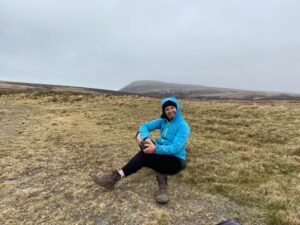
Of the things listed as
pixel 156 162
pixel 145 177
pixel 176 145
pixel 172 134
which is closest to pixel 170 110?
pixel 172 134

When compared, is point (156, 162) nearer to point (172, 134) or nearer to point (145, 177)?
point (172, 134)

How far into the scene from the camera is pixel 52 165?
42.0 ft

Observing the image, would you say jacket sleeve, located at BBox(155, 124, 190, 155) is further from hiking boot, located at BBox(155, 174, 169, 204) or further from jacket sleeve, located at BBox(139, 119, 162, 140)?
hiking boot, located at BBox(155, 174, 169, 204)

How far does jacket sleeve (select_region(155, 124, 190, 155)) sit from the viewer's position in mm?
8570

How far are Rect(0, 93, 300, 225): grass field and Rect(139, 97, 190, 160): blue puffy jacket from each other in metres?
1.55

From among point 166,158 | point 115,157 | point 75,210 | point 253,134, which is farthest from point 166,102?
point 253,134

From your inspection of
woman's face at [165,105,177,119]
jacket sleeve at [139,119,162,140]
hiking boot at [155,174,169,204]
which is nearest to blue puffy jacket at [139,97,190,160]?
jacket sleeve at [139,119,162,140]

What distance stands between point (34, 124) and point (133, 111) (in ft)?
26.8

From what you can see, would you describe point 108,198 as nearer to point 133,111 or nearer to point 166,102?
point 166,102

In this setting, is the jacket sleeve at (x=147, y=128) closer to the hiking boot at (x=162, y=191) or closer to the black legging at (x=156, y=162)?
the black legging at (x=156, y=162)

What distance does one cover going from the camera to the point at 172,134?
9117mm

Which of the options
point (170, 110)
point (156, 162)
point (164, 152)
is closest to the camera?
point (164, 152)

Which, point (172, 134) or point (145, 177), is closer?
point (172, 134)

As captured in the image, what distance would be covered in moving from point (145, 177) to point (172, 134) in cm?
244
